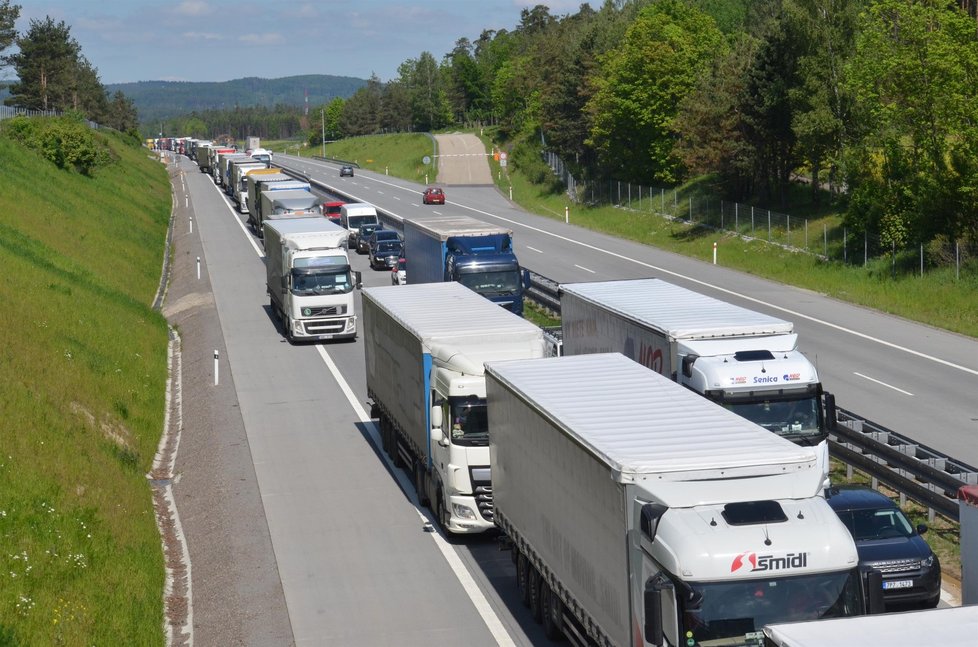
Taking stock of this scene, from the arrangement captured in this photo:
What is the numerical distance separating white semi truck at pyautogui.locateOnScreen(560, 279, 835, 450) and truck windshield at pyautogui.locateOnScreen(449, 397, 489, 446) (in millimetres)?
3145

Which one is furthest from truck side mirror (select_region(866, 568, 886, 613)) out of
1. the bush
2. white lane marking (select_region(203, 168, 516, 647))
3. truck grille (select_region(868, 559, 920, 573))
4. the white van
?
the bush

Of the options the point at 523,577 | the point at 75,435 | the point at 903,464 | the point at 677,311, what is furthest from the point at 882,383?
the point at 75,435

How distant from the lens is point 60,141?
231 ft

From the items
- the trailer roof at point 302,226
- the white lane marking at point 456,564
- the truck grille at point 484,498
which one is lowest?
the white lane marking at point 456,564

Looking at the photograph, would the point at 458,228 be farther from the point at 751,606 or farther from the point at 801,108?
the point at 751,606

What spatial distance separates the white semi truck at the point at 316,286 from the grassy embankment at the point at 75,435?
13.8 ft

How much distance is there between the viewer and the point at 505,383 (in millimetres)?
15570

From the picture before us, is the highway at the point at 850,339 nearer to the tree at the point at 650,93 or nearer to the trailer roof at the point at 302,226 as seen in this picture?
the trailer roof at the point at 302,226

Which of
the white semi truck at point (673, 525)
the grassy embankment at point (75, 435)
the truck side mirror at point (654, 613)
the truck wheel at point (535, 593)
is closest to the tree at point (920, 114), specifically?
the grassy embankment at point (75, 435)

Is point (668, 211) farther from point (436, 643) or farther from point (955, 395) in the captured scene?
point (436, 643)

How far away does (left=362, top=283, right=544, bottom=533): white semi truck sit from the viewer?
1809cm

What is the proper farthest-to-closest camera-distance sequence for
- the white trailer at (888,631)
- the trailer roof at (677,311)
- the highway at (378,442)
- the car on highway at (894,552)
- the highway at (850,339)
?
the highway at (850,339), the trailer roof at (677,311), the highway at (378,442), the car on highway at (894,552), the white trailer at (888,631)

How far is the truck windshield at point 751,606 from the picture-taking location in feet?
32.8

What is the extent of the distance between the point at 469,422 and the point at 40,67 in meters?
106
